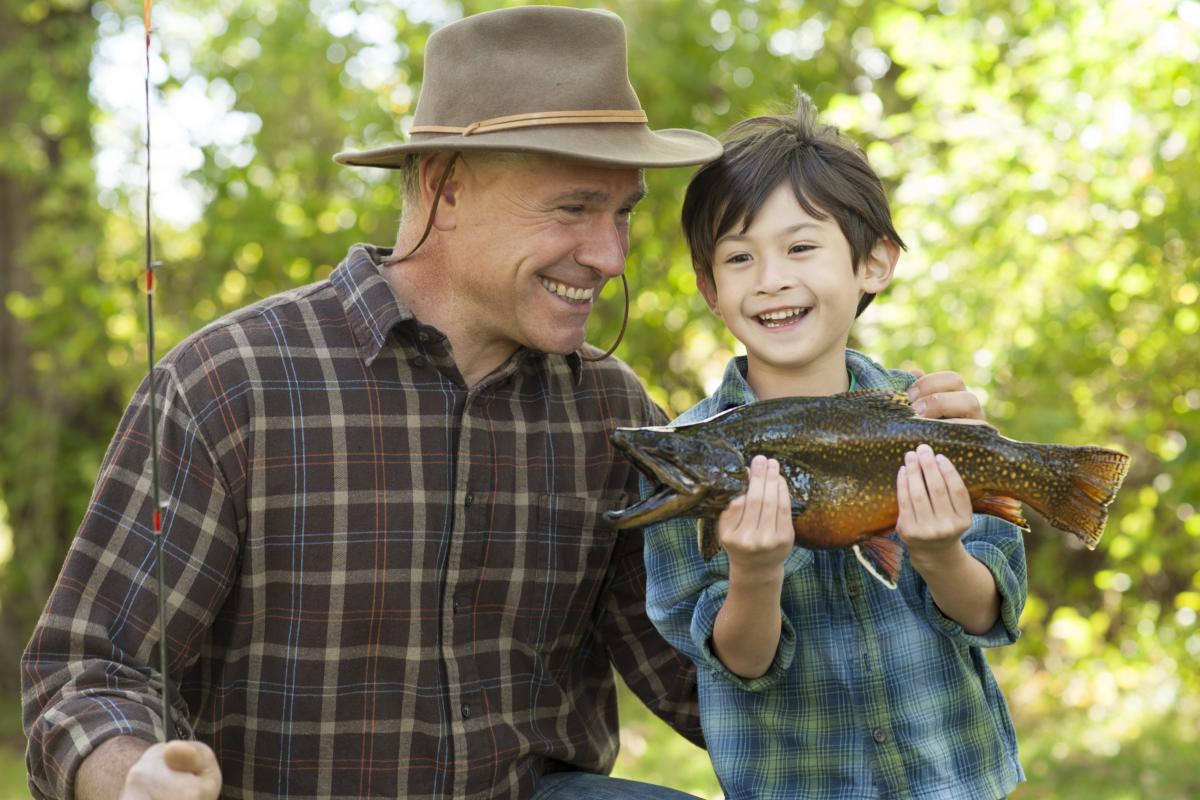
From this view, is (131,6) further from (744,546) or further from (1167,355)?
(744,546)

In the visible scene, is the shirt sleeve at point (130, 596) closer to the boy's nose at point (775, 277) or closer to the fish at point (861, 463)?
the fish at point (861, 463)

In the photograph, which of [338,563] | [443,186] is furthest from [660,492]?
[443,186]

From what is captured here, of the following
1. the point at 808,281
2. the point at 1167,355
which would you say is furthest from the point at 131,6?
the point at 808,281

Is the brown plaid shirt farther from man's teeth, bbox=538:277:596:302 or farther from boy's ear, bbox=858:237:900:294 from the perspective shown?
boy's ear, bbox=858:237:900:294

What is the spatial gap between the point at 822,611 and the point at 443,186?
1.49 meters

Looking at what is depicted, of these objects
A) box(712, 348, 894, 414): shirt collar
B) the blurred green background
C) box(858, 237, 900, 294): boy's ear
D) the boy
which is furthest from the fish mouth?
the blurred green background

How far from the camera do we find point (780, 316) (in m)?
3.21

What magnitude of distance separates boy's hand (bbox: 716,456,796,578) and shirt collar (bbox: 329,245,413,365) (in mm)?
1146

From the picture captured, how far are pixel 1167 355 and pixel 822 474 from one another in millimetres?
4708

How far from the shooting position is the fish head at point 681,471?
279 cm

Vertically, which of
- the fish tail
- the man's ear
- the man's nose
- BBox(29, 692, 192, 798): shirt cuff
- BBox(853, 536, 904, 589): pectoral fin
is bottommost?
BBox(29, 692, 192, 798): shirt cuff

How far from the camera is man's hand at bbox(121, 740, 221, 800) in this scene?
244 cm

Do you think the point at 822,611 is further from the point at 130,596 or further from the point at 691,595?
the point at 130,596

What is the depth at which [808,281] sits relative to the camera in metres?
3.17
